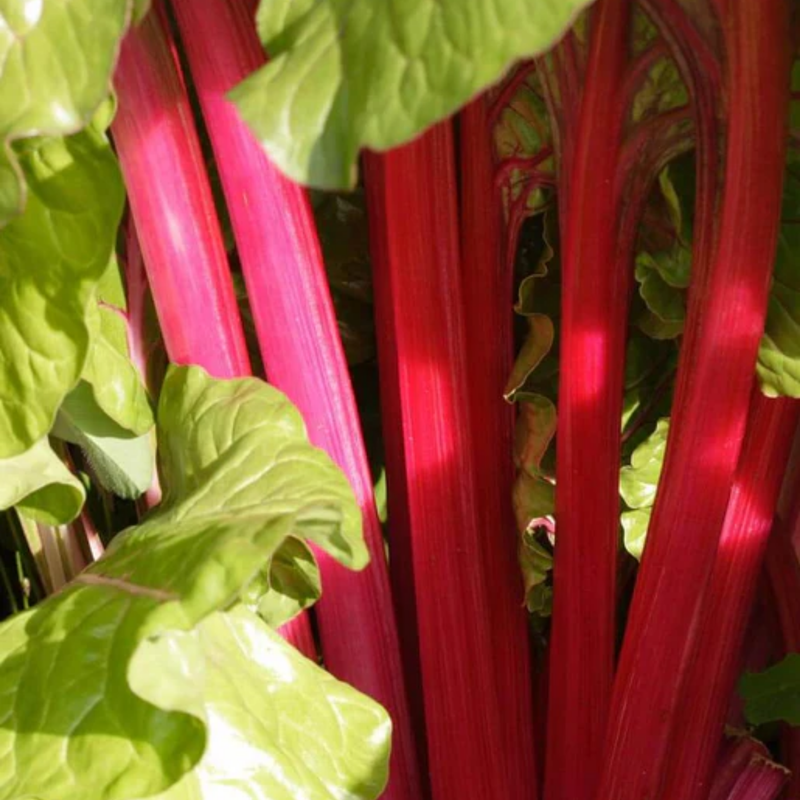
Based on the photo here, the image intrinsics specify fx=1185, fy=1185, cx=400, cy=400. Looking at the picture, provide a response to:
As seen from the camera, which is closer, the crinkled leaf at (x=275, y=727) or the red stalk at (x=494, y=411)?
the crinkled leaf at (x=275, y=727)

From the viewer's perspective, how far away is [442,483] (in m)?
0.86

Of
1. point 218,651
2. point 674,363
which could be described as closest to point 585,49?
point 674,363

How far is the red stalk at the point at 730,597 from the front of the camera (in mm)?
859

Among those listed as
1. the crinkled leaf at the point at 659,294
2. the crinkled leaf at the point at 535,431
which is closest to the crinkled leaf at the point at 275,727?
the crinkled leaf at the point at 535,431

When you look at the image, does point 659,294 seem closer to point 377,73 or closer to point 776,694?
point 776,694

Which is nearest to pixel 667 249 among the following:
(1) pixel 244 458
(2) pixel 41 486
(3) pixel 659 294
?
(3) pixel 659 294

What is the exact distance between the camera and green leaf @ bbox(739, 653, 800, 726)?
0.90 m

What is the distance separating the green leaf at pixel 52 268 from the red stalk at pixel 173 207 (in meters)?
0.16

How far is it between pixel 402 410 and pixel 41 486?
0.89ft

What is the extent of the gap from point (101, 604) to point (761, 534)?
0.49 metres

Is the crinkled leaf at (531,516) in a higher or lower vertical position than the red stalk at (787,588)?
higher

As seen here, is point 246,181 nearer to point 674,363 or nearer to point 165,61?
point 165,61

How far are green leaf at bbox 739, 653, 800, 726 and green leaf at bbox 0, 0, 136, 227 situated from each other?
2.18 ft

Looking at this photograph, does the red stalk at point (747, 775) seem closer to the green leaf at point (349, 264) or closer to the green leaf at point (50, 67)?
the green leaf at point (349, 264)
